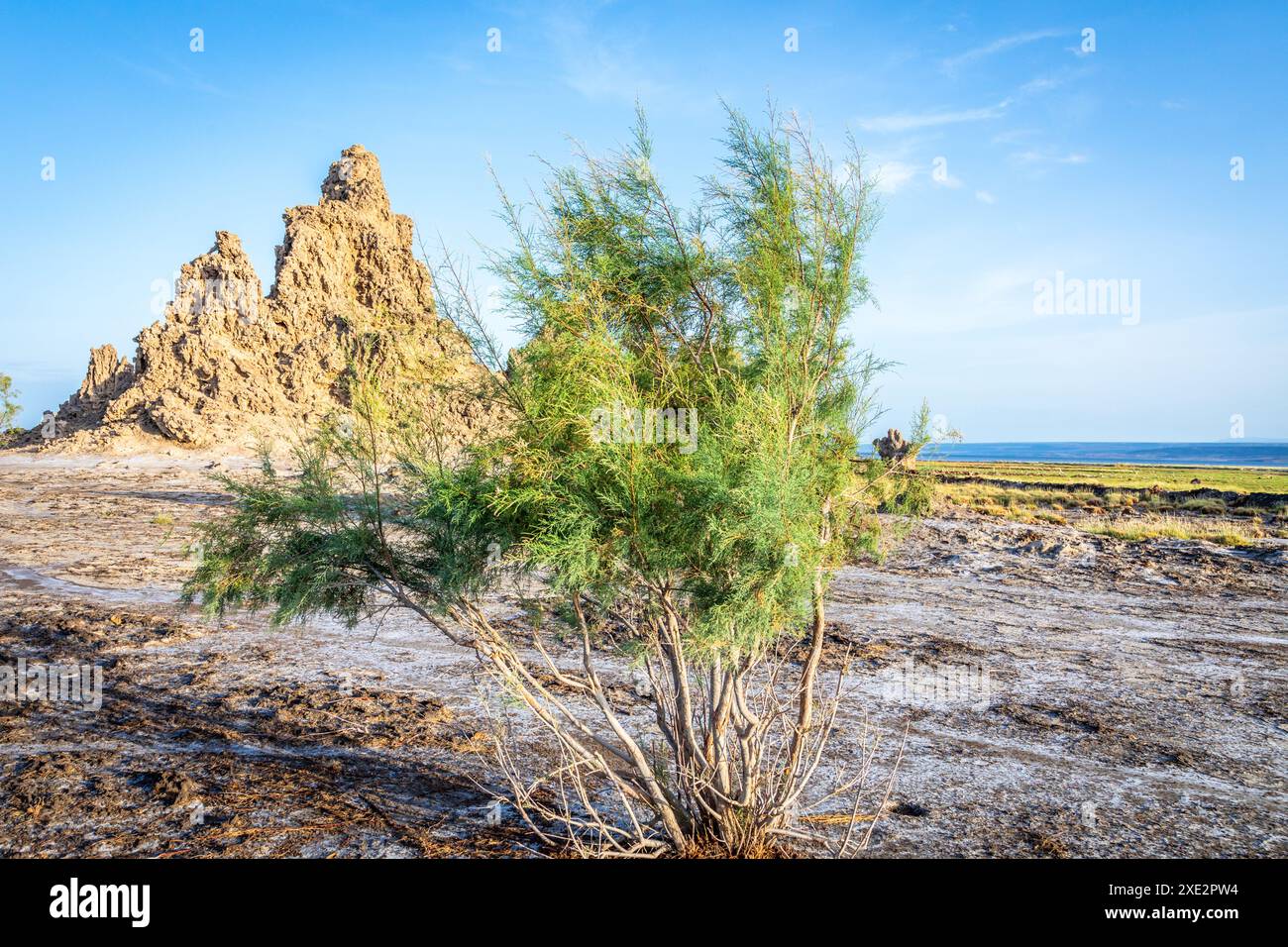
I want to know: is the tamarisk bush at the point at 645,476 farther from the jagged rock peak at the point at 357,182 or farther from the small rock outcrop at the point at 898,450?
the jagged rock peak at the point at 357,182

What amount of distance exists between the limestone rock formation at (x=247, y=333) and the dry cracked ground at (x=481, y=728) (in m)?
22.7

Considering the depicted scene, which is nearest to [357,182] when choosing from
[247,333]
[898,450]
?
[247,333]

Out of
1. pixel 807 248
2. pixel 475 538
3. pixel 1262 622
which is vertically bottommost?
pixel 1262 622

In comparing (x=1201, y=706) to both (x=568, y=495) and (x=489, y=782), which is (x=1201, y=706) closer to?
(x=489, y=782)

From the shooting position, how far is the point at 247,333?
125 ft

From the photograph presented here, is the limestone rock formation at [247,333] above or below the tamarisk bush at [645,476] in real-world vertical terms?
above

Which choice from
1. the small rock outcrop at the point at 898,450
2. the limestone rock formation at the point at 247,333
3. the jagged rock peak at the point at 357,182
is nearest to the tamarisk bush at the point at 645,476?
the small rock outcrop at the point at 898,450

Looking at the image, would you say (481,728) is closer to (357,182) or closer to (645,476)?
(645,476)

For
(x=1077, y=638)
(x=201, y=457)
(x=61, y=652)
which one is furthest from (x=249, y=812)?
(x=201, y=457)

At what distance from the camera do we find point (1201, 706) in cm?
831

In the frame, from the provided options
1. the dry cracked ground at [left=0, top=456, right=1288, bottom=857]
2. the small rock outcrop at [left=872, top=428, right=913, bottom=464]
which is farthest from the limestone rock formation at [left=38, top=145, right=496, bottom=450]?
the small rock outcrop at [left=872, top=428, right=913, bottom=464]

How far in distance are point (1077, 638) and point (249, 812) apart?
10657 millimetres

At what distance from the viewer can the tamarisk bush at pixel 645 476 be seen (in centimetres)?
361

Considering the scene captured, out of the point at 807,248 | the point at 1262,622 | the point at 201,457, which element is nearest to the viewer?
the point at 807,248
